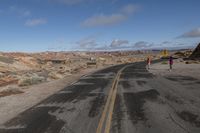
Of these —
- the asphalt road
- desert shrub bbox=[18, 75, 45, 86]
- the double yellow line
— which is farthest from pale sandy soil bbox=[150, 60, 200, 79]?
the double yellow line

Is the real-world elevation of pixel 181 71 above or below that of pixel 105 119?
below

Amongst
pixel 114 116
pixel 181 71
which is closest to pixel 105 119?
pixel 114 116

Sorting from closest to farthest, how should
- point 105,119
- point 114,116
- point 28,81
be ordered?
point 105,119
point 114,116
point 28,81

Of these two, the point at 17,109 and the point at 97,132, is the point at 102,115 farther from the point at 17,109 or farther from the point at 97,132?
the point at 17,109

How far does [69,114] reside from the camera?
33.1 feet

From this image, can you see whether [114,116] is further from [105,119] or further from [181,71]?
[181,71]

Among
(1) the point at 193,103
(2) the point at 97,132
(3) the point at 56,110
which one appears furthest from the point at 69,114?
(1) the point at 193,103

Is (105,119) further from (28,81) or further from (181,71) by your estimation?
(181,71)

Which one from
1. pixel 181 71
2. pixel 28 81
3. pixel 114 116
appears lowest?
pixel 181 71

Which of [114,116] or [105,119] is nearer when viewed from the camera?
[105,119]

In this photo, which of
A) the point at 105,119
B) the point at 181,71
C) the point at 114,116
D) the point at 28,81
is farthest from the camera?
the point at 181,71

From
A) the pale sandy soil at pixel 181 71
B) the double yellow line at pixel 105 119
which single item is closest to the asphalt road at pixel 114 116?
the double yellow line at pixel 105 119

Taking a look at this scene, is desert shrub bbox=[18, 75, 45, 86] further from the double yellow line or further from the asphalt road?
the double yellow line

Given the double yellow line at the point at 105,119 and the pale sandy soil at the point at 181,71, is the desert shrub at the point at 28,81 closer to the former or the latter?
the double yellow line at the point at 105,119
